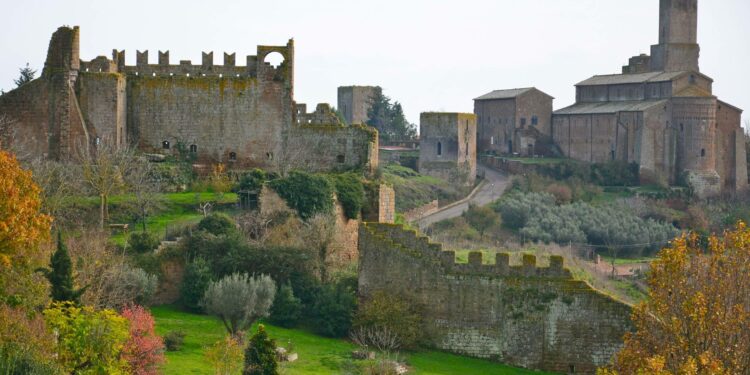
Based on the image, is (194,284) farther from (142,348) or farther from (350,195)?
(350,195)

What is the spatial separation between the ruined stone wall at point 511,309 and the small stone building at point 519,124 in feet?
163

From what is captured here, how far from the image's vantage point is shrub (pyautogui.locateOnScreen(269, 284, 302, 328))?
38.1 m

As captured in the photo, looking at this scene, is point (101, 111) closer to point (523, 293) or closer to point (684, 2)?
point (523, 293)

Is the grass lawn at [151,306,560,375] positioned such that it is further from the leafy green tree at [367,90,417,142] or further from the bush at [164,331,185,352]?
the leafy green tree at [367,90,417,142]

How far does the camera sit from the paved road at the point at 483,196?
66.7 m

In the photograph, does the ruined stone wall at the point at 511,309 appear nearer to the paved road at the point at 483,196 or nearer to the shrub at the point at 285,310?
the shrub at the point at 285,310

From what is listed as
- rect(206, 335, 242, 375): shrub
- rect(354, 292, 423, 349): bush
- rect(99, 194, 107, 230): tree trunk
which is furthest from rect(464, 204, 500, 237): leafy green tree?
rect(206, 335, 242, 375): shrub

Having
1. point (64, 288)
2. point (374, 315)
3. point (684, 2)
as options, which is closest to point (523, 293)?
point (374, 315)

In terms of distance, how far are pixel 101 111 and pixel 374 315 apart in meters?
13.2

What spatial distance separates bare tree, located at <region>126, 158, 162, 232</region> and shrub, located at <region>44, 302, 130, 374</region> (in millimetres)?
10560

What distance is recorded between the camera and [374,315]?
37.4 m

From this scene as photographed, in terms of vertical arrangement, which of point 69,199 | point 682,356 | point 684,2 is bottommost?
point 682,356

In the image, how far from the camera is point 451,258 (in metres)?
38.1

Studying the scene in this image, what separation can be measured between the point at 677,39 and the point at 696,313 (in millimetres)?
60533
